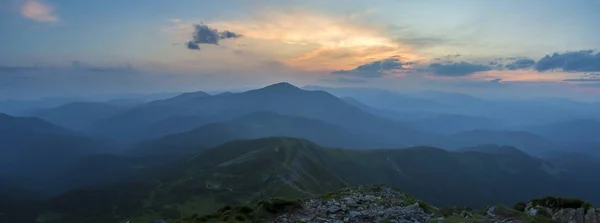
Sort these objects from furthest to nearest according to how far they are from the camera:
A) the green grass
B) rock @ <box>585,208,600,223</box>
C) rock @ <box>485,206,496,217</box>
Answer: rock @ <box>485,206,496,217</box>
the green grass
rock @ <box>585,208,600,223</box>

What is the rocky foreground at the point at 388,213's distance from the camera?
1179 inches

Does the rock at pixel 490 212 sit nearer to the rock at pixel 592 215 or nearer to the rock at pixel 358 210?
the rock at pixel 358 210

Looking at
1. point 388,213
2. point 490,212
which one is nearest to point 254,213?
point 388,213

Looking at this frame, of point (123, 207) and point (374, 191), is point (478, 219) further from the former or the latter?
point (123, 207)

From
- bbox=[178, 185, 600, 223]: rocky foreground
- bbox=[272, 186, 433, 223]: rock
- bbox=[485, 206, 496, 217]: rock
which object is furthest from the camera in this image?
bbox=[485, 206, 496, 217]: rock

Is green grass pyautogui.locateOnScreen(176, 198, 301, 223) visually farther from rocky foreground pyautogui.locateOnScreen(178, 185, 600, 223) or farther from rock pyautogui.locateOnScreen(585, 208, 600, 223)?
rock pyautogui.locateOnScreen(585, 208, 600, 223)

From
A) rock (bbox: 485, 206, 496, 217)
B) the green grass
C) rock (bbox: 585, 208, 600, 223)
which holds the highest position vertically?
the green grass

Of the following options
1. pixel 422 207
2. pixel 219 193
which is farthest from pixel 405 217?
pixel 219 193

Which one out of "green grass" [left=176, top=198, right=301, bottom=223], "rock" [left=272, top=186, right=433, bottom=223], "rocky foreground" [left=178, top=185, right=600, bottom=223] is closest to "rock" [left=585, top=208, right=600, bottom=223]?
"rocky foreground" [left=178, top=185, right=600, bottom=223]

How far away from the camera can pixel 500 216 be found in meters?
31.7

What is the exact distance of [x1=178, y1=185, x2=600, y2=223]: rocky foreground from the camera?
29939 mm

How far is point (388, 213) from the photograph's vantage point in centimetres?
3212

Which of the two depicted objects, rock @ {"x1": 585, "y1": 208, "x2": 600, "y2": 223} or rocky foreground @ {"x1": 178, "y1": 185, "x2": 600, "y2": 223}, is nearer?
rock @ {"x1": 585, "y1": 208, "x2": 600, "y2": 223}

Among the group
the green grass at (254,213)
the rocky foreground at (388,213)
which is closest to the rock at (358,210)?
the rocky foreground at (388,213)
